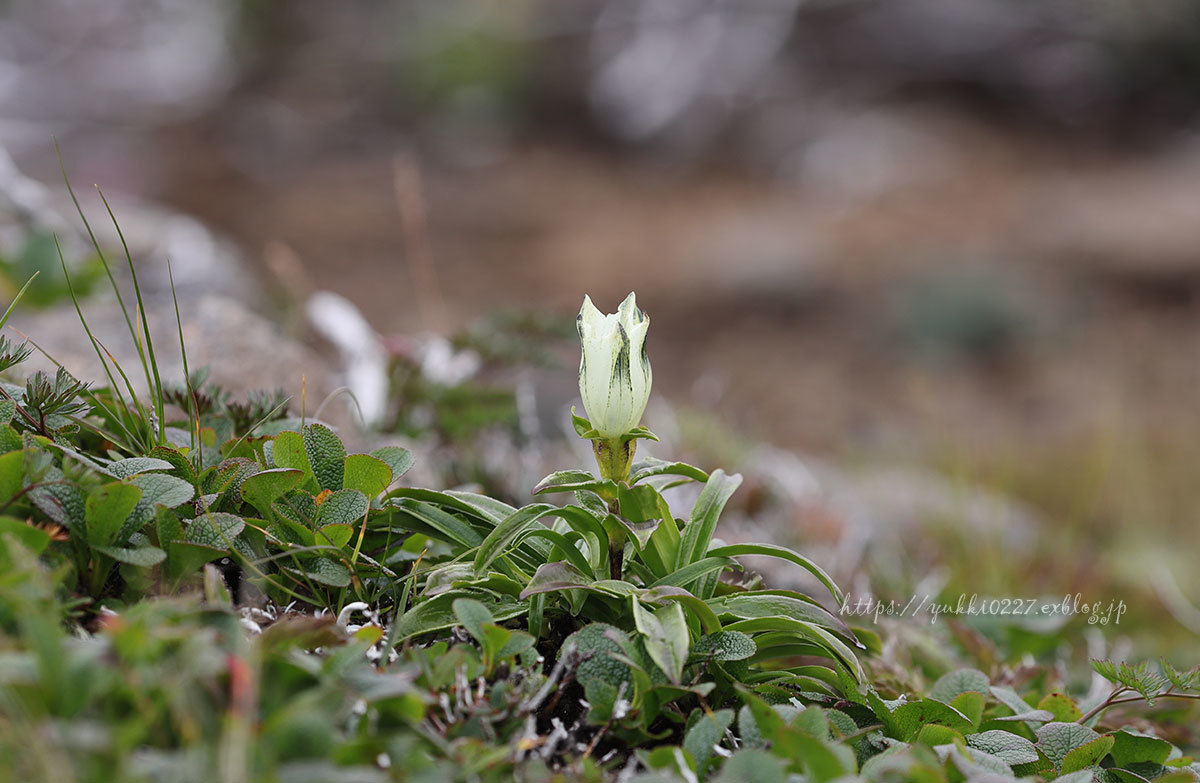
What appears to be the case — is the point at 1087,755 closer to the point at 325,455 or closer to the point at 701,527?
the point at 701,527

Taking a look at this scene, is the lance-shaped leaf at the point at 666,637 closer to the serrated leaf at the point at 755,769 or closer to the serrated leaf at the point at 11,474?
the serrated leaf at the point at 755,769

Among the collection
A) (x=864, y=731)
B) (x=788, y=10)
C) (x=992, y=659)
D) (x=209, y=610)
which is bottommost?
(x=992, y=659)

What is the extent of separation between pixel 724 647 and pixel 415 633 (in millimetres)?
405

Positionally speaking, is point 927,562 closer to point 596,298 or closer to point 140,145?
point 596,298

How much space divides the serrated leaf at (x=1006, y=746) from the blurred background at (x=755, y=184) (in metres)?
3.23

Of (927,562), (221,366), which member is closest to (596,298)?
(927,562)

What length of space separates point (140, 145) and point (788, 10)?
705 cm

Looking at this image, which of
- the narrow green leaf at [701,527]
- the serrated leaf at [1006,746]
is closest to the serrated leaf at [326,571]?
the narrow green leaf at [701,527]

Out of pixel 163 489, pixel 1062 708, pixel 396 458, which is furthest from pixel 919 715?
pixel 163 489

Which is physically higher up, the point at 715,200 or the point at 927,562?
the point at 715,200

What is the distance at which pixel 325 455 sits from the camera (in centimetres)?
141

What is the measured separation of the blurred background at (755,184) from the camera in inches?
275

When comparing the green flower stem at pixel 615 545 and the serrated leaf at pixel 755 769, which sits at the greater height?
the green flower stem at pixel 615 545

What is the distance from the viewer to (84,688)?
82 centimetres
